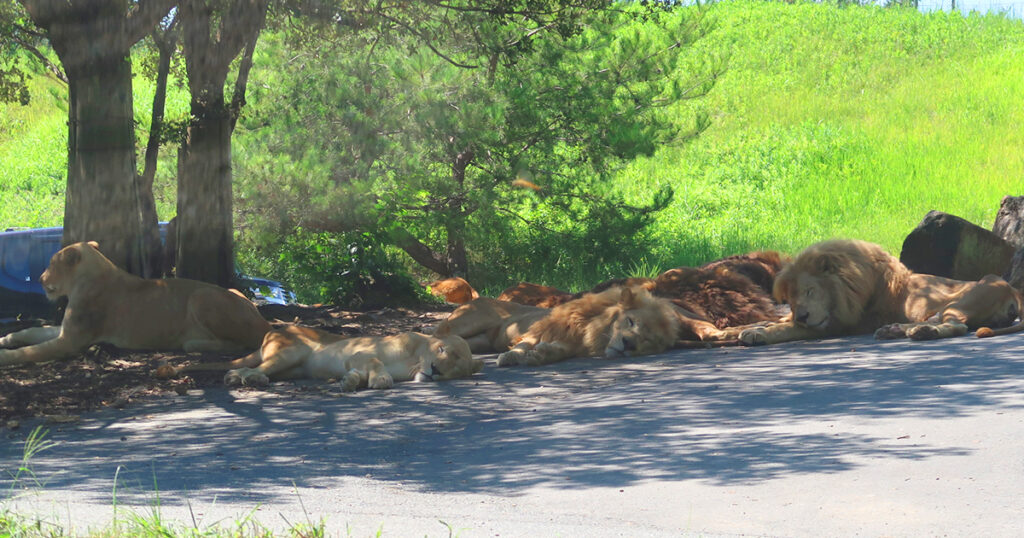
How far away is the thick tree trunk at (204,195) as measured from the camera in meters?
12.3

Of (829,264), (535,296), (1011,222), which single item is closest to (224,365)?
(535,296)

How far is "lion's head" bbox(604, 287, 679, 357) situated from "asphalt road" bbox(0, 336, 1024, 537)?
0.71 metres

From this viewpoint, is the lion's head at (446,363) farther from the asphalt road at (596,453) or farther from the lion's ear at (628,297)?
the lion's ear at (628,297)

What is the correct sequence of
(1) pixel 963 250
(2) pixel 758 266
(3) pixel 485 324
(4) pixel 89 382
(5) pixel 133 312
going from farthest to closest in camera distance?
(2) pixel 758 266
(1) pixel 963 250
(3) pixel 485 324
(5) pixel 133 312
(4) pixel 89 382

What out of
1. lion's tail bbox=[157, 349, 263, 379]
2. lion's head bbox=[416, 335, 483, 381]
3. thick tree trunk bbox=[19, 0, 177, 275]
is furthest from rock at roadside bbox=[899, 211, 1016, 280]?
thick tree trunk bbox=[19, 0, 177, 275]

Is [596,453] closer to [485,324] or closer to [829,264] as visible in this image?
[829,264]

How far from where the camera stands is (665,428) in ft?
22.1

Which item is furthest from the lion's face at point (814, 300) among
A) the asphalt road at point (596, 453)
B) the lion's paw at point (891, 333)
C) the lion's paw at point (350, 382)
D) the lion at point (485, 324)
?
the lion's paw at point (350, 382)

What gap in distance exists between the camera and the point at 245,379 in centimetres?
904

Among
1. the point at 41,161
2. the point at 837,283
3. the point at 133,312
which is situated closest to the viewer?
the point at 837,283

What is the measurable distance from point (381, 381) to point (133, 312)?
2.99m

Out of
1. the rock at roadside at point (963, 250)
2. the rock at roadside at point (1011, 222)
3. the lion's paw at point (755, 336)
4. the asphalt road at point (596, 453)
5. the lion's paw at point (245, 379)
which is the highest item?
the rock at roadside at point (1011, 222)

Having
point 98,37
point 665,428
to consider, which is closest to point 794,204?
point 98,37

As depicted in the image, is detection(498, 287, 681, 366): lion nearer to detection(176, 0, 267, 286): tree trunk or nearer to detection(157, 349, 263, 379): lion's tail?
detection(157, 349, 263, 379): lion's tail
